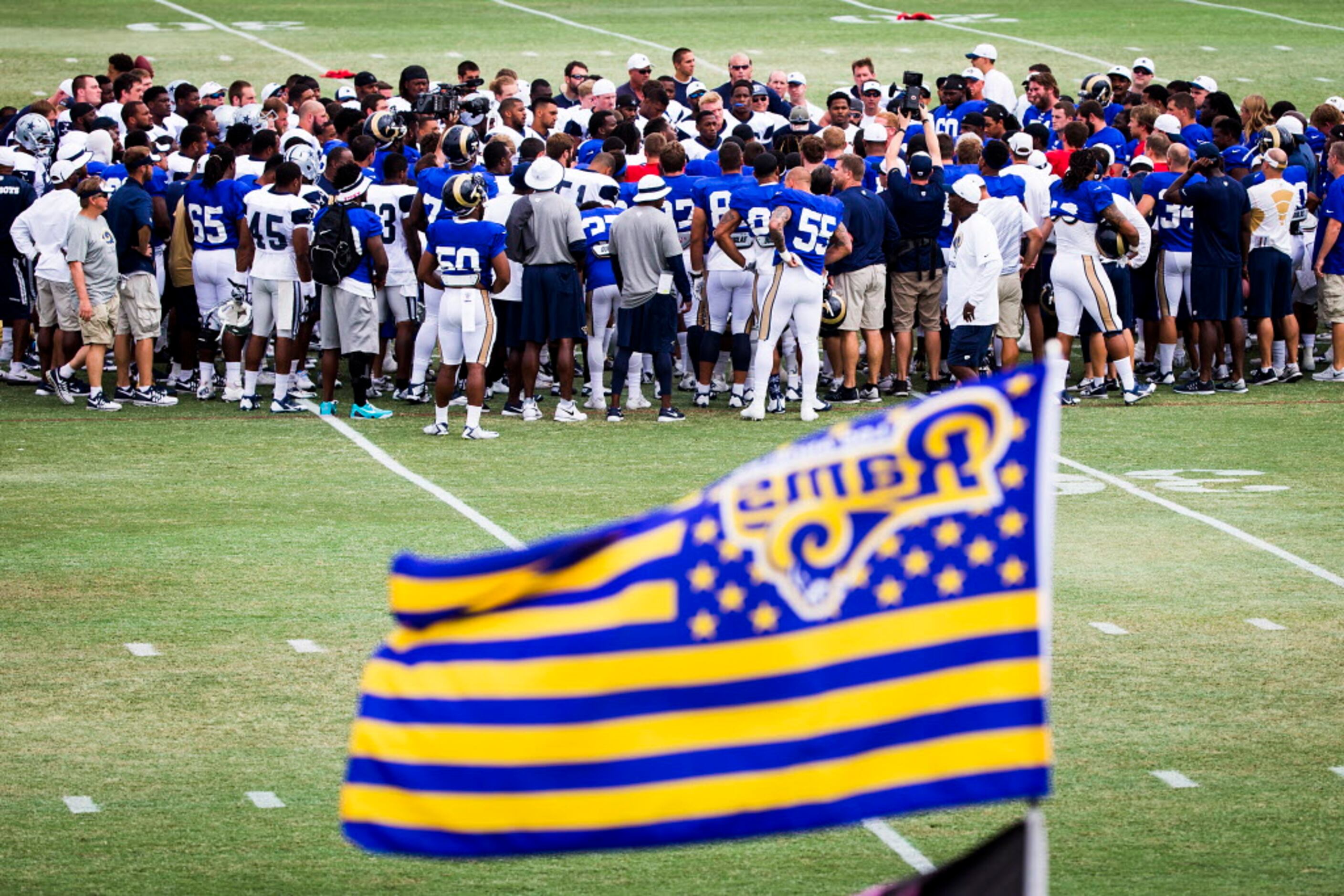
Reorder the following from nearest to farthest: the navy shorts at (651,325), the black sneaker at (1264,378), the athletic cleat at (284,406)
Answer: the navy shorts at (651,325), the athletic cleat at (284,406), the black sneaker at (1264,378)

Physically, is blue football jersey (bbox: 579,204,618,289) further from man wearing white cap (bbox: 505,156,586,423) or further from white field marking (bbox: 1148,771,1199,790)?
white field marking (bbox: 1148,771,1199,790)

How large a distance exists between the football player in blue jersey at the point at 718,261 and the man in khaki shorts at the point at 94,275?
14.7 feet

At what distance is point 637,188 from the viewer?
1567 cm

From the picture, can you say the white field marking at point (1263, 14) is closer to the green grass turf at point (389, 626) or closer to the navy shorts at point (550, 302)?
the green grass turf at point (389, 626)

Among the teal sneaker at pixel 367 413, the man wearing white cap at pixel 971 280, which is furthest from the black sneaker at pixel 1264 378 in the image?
the teal sneaker at pixel 367 413

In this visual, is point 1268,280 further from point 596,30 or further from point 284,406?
point 596,30

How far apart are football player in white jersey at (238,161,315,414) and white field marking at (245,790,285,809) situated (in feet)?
26.2

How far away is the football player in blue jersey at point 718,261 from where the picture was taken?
16.0m

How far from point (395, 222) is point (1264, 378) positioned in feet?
24.6

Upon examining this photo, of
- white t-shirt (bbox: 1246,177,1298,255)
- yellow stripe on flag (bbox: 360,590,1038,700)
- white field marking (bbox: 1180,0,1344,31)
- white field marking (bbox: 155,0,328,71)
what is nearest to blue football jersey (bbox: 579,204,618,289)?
white t-shirt (bbox: 1246,177,1298,255)

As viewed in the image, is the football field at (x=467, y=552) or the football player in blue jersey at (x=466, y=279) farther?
the football player in blue jersey at (x=466, y=279)

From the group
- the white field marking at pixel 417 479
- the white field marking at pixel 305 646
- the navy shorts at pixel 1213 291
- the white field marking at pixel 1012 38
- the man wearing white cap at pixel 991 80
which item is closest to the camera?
the white field marking at pixel 305 646

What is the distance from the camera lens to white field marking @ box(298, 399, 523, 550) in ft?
40.4

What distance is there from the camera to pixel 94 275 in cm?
1591
